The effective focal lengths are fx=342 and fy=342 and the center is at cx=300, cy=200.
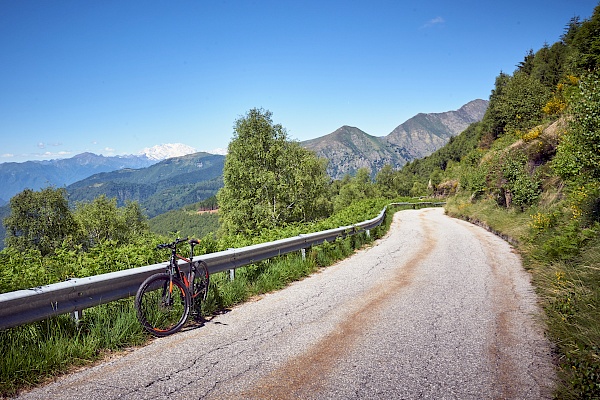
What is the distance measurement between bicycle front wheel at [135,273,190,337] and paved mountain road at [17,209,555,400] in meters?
0.29

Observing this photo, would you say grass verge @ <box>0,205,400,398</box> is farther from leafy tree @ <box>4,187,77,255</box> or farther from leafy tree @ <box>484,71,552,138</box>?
leafy tree @ <box>4,187,77,255</box>

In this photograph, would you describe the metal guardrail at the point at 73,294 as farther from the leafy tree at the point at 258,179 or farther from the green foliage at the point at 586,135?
the leafy tree at the point at 258,179

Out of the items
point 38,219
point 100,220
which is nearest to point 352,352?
point 38,219

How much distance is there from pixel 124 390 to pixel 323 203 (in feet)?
125

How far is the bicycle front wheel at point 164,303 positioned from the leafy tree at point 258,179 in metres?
21.2

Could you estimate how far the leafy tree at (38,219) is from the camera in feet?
152

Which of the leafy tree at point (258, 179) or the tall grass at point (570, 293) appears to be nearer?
the tall grass at point (570, 293)

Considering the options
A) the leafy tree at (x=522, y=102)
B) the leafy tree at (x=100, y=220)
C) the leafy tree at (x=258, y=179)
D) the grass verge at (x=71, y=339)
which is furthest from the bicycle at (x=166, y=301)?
the leafy tree at (x=100, y=220)

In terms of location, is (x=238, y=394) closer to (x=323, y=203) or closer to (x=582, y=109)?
(x=582, y=109)

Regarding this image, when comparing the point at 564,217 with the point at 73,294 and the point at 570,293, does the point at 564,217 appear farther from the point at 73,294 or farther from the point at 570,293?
the point at 73,294

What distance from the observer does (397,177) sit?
111 metres

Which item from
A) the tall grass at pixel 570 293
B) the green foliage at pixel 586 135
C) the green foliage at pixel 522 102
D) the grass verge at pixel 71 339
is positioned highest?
the green foliage at pixel 522 102

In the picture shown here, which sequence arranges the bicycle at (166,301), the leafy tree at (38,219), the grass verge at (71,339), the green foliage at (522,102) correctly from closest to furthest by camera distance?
the grass verge at (71,339) → the bicycle at (166,301) → the green foliage at (522,102) → the leafy tree at (38,219)

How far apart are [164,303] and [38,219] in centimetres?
5482
